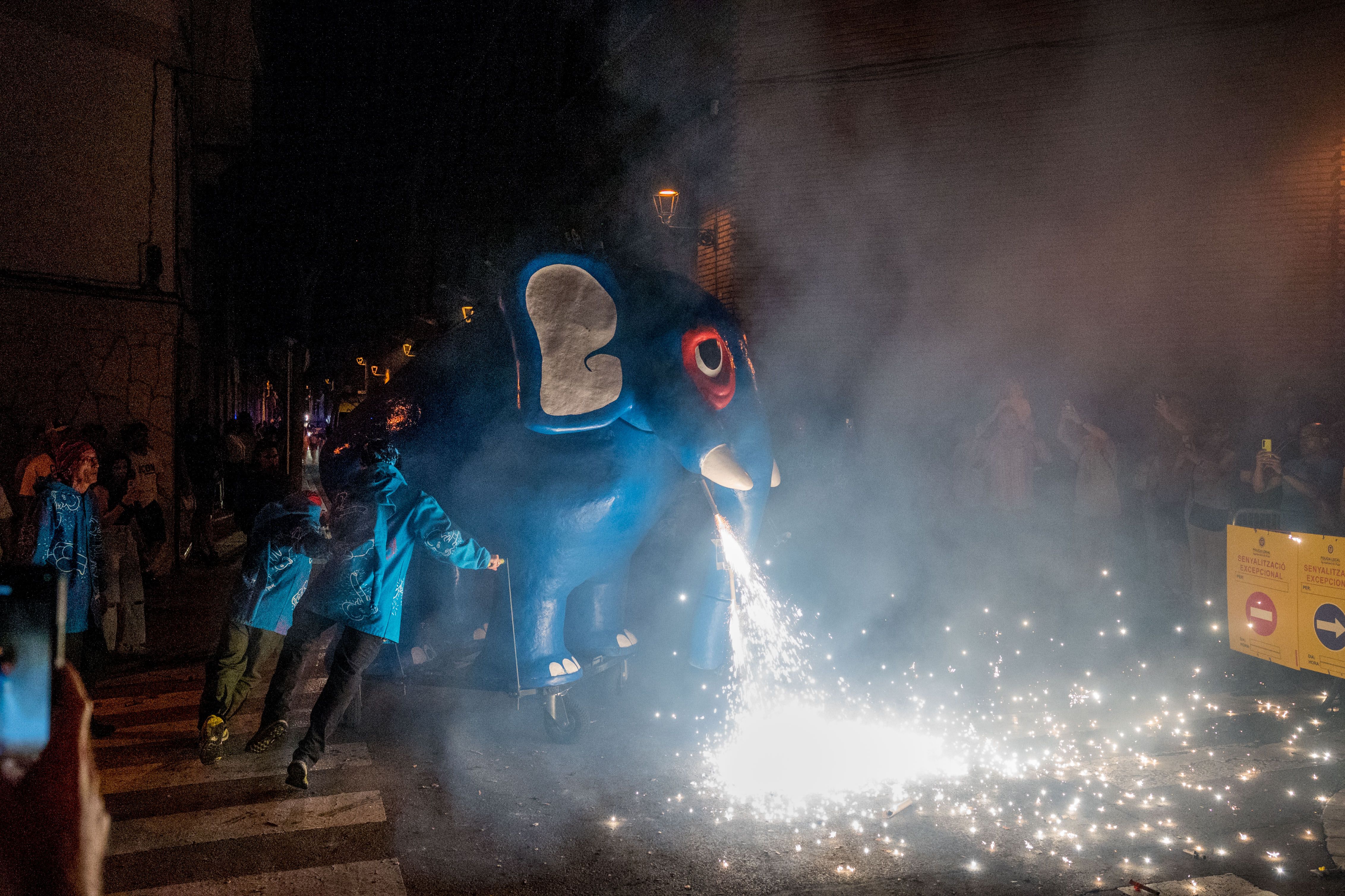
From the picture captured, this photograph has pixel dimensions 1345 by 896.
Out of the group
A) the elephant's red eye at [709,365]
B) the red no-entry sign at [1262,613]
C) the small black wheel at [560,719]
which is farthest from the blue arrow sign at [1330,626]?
the small black wheel at [560,719]

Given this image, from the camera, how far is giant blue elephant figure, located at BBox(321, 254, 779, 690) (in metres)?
4.49

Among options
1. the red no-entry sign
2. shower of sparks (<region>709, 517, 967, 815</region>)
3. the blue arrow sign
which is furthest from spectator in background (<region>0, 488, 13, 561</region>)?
the blue arrow sign

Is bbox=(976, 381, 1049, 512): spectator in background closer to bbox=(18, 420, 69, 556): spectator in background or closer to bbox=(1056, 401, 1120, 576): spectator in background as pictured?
bbox=(1056, 401, 1120, 576): spectator in background

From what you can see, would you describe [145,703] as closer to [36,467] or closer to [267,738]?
[267,738]

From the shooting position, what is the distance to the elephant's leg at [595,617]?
5.07 meters

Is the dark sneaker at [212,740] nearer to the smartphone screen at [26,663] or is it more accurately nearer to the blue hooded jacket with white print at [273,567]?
the blue hooded jacket with white print at [273,567]

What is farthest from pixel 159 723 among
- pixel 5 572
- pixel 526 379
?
pixel 5 572

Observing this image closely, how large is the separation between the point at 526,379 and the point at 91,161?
862 centimetres

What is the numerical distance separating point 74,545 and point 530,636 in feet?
7.87

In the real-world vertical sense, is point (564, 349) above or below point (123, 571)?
above

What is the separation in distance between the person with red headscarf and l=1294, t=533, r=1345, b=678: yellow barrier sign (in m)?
6.67

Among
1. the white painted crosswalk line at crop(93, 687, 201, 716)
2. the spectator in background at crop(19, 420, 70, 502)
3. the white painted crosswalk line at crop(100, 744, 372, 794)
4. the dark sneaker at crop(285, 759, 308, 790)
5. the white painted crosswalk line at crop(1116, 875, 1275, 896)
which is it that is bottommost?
the white painted crosswalk line at crop(1116, 875, 1275, 896)

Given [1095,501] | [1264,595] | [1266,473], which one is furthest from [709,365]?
[1095,501]

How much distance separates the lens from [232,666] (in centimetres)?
452
